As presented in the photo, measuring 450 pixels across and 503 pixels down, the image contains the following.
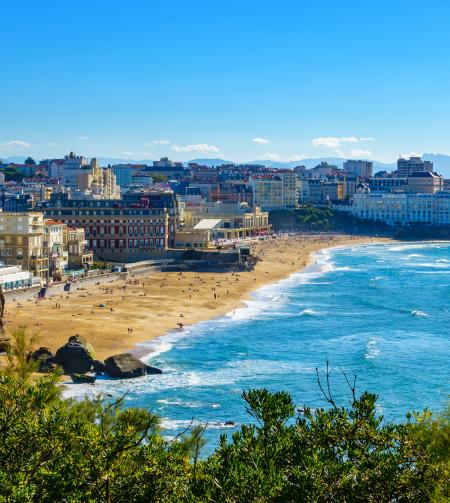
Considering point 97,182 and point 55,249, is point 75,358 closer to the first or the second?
point 55,249

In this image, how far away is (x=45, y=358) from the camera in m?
54.5

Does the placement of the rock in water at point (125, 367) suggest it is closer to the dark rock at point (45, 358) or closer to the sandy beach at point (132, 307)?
the dark rock at point (45, 358)

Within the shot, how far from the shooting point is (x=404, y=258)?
5969 inches

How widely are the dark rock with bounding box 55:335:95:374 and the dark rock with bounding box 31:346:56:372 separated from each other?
0.43 m

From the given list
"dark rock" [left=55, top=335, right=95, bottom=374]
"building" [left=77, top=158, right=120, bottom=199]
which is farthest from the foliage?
"building" [left=77, top=158, right=120, bottom=199]

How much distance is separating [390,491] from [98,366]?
3739 cm

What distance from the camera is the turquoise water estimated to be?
4794 centimetres

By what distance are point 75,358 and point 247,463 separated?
35.1 meters

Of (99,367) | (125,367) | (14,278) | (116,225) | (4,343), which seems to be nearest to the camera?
(125,367)

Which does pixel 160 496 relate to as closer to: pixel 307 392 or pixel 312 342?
pixel 307 392

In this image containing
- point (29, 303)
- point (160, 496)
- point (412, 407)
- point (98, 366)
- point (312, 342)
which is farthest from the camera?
point (29, 303)

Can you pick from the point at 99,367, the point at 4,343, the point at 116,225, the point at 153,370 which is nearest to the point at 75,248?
the point at 116,225

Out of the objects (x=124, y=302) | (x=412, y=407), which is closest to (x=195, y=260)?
(x=124, y=302)

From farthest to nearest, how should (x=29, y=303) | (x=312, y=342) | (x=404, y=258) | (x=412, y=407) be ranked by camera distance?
1. (x=404, y=258)
2. (x=29, y=303)
3. (x=312, y=342)
4. (x=412, y=407)
